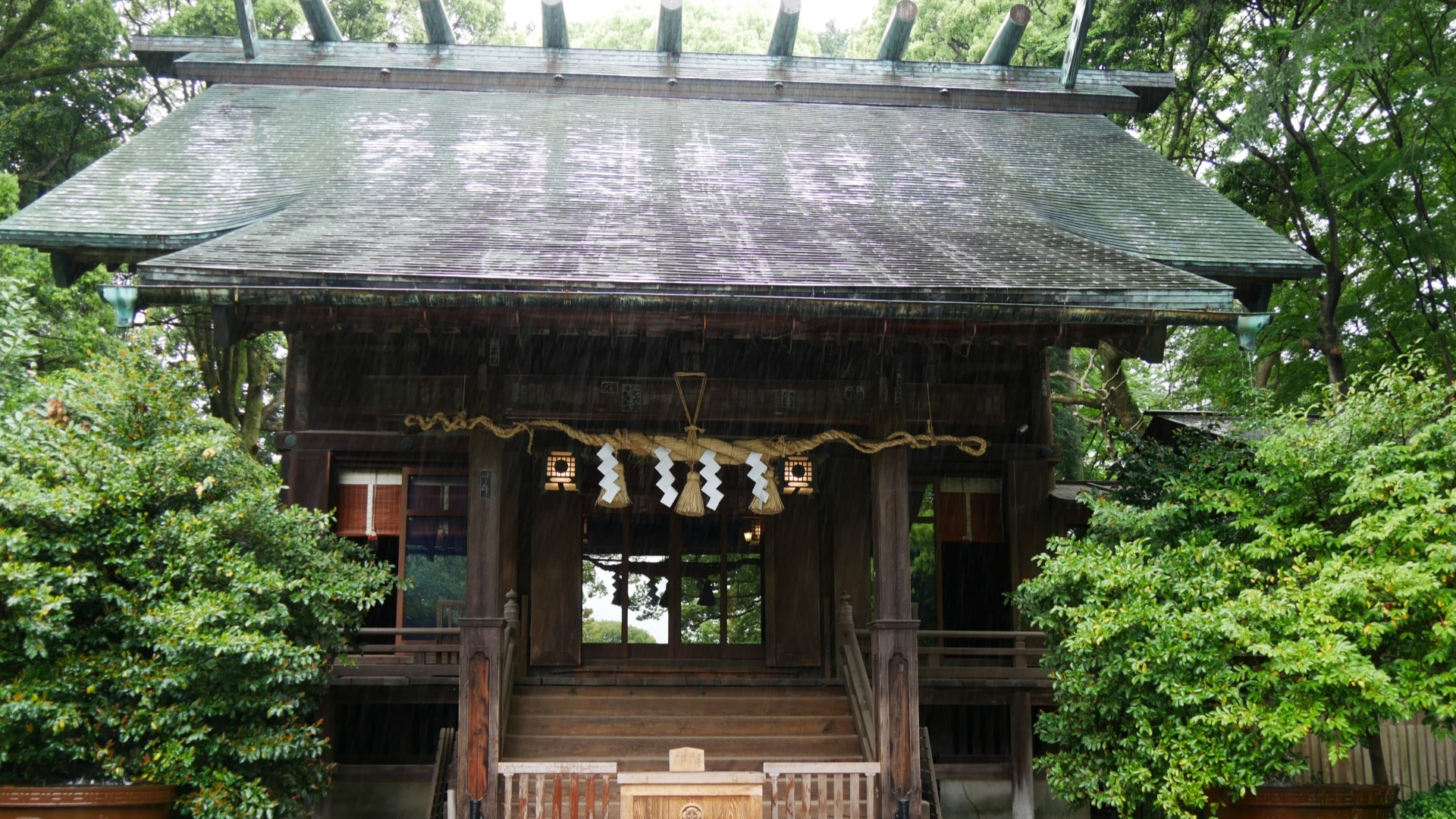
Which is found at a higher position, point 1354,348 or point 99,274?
point 99,274

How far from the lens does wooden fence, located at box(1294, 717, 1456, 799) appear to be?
9.94m

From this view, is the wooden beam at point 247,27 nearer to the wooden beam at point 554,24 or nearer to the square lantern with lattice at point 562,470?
the wooden beam at point 554,24

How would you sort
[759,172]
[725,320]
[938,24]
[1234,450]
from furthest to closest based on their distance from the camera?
1. [938,24]
2. [759,172]
3. [1234,450]
4. [725,320]

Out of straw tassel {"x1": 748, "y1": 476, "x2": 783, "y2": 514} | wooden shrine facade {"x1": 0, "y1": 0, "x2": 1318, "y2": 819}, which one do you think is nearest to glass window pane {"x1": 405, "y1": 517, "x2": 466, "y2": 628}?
wooden shrine facade {"x1": 0, "y1": 0, "x2": 1318, "y2": 819}

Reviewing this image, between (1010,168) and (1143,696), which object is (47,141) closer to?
(1010,168)

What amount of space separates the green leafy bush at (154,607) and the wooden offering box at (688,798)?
8.28ft

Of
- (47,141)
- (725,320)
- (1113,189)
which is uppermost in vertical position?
(47,141)

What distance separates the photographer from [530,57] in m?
16.1

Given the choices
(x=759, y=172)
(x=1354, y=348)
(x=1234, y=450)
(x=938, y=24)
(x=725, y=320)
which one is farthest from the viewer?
(x=938, y=24)

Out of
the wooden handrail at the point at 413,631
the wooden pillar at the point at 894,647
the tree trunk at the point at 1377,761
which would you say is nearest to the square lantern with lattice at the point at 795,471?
the wooden pillar at the point at 894,647

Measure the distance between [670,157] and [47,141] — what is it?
38.4 ft

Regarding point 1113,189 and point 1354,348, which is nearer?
point 1113,189

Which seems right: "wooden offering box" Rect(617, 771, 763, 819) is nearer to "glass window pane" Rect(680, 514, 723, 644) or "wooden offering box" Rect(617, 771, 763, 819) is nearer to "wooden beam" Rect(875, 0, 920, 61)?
"glass window pane" Rect(680, 514, 723, 644)

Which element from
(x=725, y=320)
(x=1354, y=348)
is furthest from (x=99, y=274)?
(x=1354, y=348)
